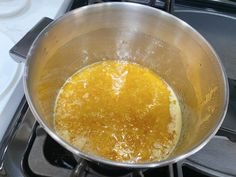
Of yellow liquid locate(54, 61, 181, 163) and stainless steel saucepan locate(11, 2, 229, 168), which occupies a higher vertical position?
stainless steel saucepan locate(11, 2, 229, 168)

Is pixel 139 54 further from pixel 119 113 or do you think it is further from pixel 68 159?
pixel 68 159

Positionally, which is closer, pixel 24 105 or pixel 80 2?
pixel 24 105

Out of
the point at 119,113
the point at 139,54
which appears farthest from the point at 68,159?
the point at 139,54

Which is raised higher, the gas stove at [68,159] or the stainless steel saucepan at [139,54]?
the stainless steel saucepan at [139,54]

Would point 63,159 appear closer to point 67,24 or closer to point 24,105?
point 24,105

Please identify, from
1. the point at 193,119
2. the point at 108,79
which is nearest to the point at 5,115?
the point at 108,79
